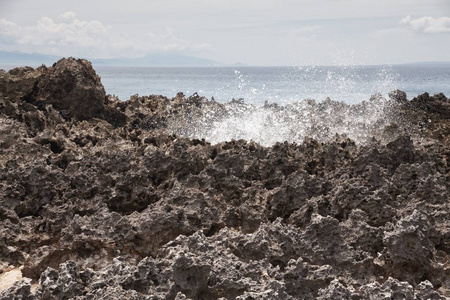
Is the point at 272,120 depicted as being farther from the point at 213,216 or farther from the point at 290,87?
the point at 290,87

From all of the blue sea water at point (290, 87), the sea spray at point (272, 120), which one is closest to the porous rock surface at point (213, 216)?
the sea spray at point (272, 120)

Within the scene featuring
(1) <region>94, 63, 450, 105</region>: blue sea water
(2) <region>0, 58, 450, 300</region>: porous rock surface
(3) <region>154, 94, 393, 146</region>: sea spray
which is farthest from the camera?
(1) <region>94, 63, 450, 105</region>: blue sea water

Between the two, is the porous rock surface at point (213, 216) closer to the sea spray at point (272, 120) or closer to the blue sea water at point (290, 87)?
the sea spray at point (272, 120)

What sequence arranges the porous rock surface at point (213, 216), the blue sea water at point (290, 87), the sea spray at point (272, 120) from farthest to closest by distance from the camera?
the blue sea water at point (290, 87), the sea spray at point (272, 120), the porous rock surface at point (213, 216)

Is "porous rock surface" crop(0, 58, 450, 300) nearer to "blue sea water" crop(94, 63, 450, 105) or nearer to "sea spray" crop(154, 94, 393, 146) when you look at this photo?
"sea spray" crop(154, 94, 393, 146)

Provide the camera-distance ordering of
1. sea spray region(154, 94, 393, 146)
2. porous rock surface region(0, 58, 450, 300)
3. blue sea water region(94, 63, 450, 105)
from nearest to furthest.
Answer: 1. porous rock surface region(0, 58, 450, 300)
2. sea spray region(154, 94, 393, 146)
3. blue sea water region(94, 63, 450, 105)

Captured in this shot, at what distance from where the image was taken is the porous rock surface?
4.44m

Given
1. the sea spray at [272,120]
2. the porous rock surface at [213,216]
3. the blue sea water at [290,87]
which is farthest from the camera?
the blue sea water at [290,87]

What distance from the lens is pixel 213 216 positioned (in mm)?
6805

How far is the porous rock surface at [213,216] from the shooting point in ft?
14.6

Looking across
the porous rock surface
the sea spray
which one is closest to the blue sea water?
the sea spray

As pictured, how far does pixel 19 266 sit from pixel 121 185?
186 centimetres

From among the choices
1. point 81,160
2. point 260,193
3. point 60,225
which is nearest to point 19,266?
point 60,225

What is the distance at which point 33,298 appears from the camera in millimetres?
4133
